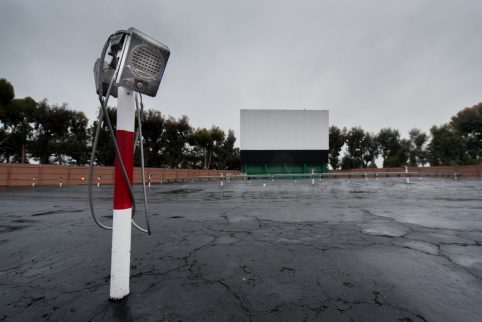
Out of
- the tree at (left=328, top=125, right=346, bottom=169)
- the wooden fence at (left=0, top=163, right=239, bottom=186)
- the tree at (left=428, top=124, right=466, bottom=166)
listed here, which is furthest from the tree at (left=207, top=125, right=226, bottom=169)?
the tree at (left=428, top=124, right=466, bottom=166)

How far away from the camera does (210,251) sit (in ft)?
9.16

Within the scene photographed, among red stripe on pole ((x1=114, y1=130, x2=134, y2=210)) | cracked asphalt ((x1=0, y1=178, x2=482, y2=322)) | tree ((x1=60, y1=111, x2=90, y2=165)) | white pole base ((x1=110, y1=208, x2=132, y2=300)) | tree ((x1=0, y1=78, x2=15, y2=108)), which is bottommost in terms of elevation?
cracked asphalt ((x1=0, y1=178, x2=482, y2=322))

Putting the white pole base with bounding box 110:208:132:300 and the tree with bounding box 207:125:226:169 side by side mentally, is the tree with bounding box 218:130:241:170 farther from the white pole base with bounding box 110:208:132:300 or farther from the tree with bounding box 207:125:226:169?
the white pole base with bounding box 110:208:132:300

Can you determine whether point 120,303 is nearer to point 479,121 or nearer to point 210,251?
point 210,251

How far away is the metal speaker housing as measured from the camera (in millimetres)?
1563

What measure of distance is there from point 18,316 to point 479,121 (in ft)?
190

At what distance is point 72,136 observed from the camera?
112 ft

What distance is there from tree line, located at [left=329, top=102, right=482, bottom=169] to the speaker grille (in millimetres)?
55377

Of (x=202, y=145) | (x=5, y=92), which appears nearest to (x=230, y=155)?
(x=202, y=145)

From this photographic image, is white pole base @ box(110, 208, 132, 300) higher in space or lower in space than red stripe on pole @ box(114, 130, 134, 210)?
lower

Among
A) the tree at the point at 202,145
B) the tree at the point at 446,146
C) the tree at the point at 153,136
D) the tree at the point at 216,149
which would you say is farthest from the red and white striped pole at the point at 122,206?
the tree at the point at 446,146

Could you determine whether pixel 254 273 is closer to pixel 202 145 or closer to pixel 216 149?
pixel 202 145

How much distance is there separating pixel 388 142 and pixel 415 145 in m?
5.32

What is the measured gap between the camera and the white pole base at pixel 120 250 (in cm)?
162
